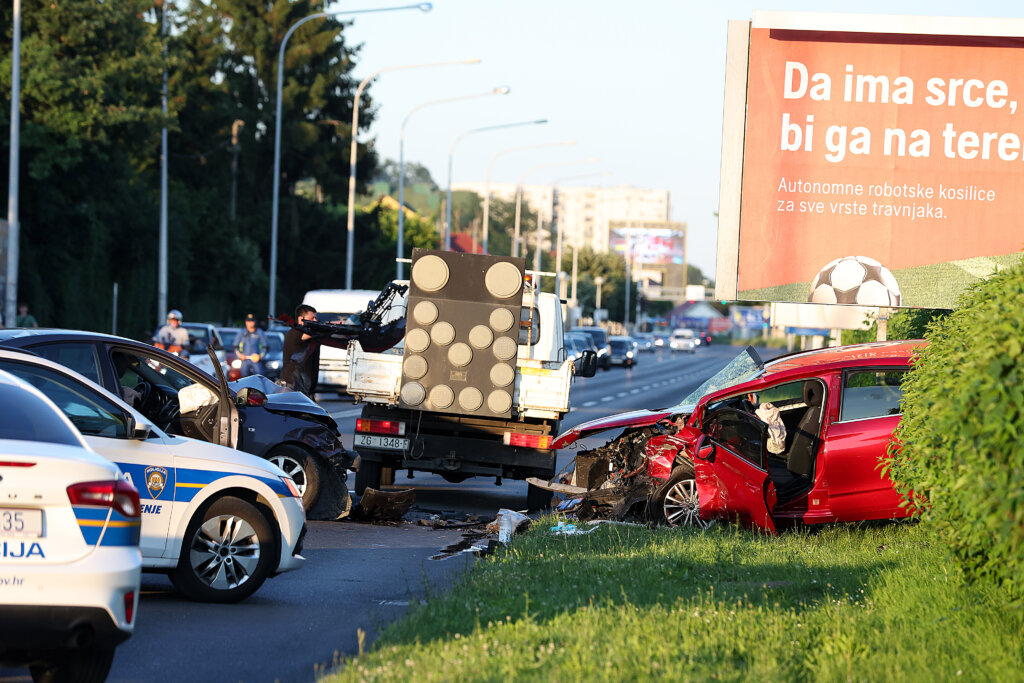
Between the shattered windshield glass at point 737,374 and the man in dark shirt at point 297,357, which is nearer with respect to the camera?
the shattered windshield glass at point 737,374

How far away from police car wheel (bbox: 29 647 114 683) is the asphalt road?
41cm

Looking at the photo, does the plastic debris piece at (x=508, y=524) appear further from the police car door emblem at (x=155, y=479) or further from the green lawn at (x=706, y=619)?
the police car door emblem at (x=155, y=479)

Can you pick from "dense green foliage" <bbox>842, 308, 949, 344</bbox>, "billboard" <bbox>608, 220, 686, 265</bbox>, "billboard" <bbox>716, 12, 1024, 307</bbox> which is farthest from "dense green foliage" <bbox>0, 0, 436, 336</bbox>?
"billboard" <bbox>608, 220, 686, 265</bbox>

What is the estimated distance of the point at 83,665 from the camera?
6137 millimetres

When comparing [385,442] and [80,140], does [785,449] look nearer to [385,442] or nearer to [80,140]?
[385,442]

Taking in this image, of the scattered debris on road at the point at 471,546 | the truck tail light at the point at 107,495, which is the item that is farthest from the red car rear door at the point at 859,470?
the truck tail light at the point at 107,495

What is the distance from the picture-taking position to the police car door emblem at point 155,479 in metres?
8.07

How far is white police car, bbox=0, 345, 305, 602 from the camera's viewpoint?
316 inches

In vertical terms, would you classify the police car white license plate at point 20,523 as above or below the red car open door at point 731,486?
above

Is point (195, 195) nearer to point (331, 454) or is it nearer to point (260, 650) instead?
point (331, 454)

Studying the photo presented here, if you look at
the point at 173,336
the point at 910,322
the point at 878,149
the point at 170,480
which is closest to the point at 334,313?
the point at 173,336

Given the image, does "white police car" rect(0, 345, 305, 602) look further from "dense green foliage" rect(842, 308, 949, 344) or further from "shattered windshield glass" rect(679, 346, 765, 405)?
"dense green foliage" rect(842, 308, 949, 344)

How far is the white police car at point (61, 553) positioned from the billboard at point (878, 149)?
11.3m

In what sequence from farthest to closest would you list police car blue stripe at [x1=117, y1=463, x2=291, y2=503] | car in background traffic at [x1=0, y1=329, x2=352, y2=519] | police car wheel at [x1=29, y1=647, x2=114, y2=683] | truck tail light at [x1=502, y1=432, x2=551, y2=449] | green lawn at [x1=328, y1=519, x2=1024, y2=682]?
truck tail light at [x1=502, y1=432, x2=551, y2=449] → car in background traffic at [x1=0, y1=329, x2=352, y2=519] → police car blue stripe at [x1=117, y1=463, x2=291, y2=503] → green lawn at [x1=328, y1=519, x2=1024, y2=682] → police car wheel at [x1=29, y1=647, x2=114, y2=683]
